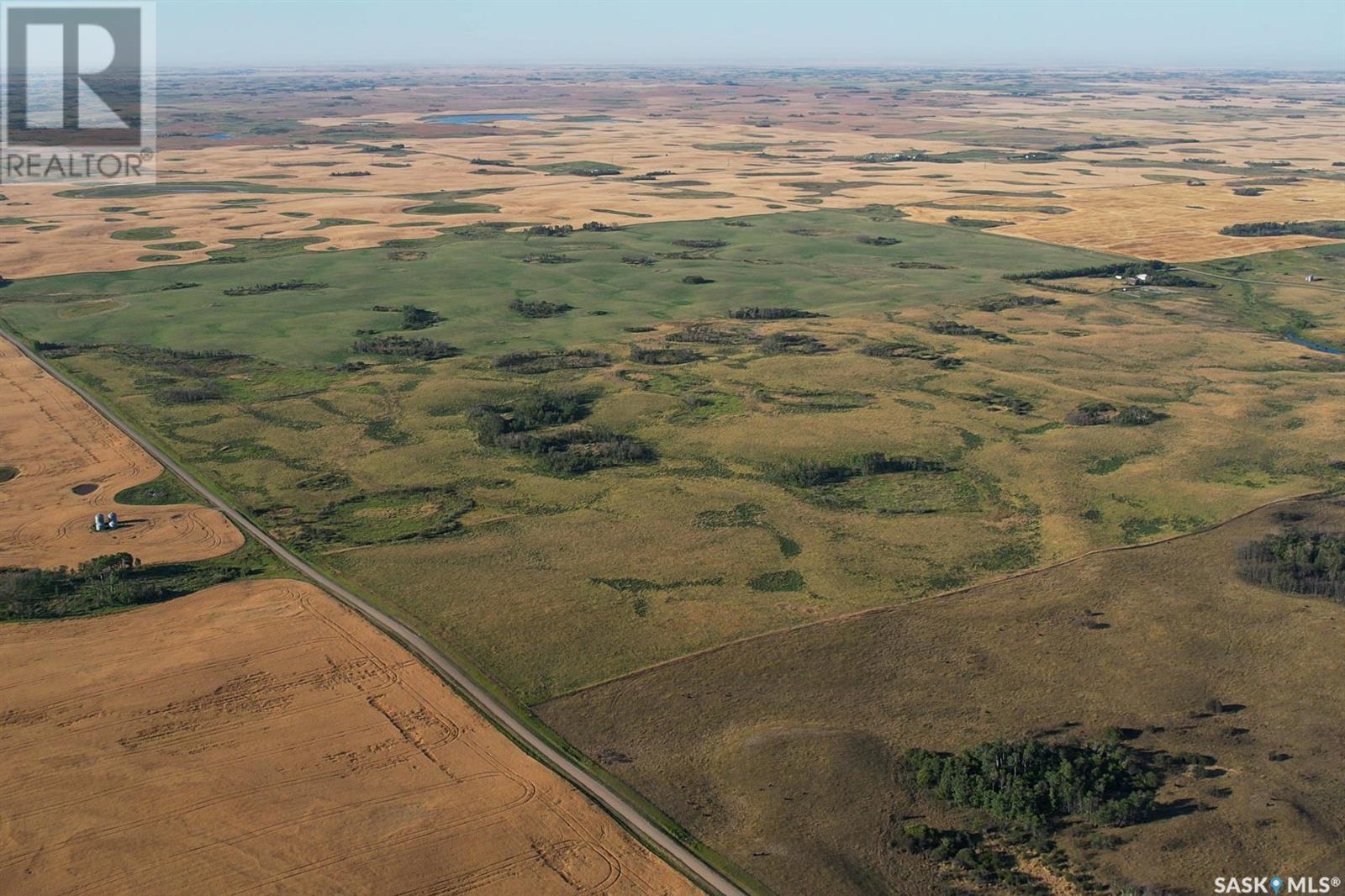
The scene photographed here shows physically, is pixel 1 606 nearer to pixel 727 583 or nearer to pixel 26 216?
pixel 727 583

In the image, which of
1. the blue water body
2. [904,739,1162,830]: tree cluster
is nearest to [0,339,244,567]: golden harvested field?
[904,739,1162,830]: tree cluster

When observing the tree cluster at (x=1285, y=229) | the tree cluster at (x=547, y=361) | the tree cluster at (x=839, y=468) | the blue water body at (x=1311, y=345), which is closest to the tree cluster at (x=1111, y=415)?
the tree cluster at (x=839, y=468)

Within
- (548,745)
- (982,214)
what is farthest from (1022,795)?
(982,214)

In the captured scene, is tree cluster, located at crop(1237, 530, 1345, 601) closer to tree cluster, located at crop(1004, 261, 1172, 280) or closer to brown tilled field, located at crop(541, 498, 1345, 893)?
brown tilled field, located at crop(541, 498, 1345, 893)

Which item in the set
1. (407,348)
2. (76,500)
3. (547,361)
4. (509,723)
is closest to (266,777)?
(509,723)

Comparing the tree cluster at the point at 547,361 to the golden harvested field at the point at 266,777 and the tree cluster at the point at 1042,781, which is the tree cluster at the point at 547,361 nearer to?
the golden harvested field at the point at 266,777
